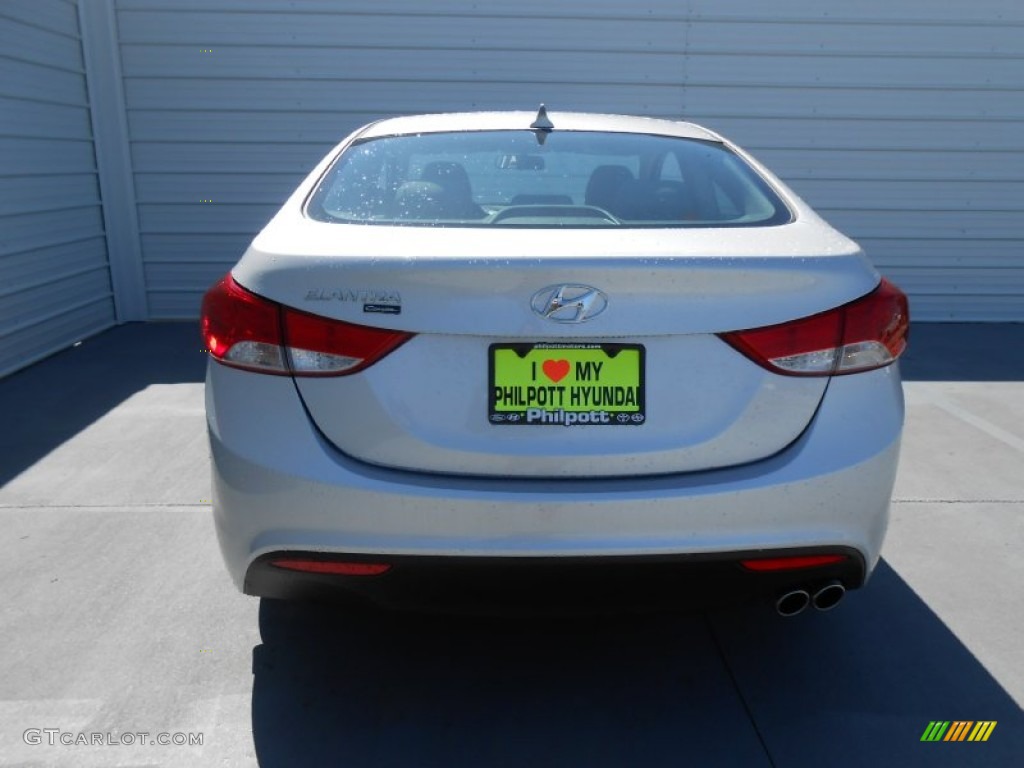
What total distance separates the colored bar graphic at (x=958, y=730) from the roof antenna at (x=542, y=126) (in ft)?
6.64

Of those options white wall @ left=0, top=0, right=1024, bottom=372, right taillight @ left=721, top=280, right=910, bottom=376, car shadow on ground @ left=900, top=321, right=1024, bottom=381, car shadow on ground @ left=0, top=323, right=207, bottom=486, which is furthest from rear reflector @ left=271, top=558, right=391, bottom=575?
white wall @ left=0, top=0, right=1024, bottom=372

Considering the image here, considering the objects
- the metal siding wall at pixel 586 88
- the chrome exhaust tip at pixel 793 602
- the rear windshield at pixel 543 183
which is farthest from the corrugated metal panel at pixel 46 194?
the chrome exhaust tip at pixel 793 602

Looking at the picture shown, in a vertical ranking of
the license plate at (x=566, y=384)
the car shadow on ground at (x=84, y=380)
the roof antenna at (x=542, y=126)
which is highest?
the roof antenna at (x=542, y=126)

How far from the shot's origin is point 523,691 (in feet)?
8.25

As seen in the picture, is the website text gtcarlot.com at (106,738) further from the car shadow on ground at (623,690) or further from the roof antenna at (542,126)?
the roof antenna at (542,126)

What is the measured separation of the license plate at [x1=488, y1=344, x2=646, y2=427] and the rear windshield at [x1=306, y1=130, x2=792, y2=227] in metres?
0.50

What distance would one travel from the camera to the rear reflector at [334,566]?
6.76 ft

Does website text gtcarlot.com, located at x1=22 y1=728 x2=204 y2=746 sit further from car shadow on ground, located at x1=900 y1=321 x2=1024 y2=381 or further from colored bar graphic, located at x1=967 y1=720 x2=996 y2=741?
car shadow on ground, located at x1=900 y1=321 x2=1024 y2=381

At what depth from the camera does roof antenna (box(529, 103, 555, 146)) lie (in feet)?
9.91

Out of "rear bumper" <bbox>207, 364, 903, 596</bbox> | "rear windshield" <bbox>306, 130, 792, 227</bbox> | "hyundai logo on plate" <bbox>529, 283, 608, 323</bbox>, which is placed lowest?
"rear bumper" <bbox>207, 364, 903, 596</bbox>

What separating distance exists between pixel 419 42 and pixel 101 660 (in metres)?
5.83

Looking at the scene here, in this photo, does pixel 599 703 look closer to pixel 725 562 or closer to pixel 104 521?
pixel 725 562

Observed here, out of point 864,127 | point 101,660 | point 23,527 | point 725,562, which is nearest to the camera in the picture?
point 725,562

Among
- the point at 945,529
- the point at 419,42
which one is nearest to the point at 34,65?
the point at 419,42
